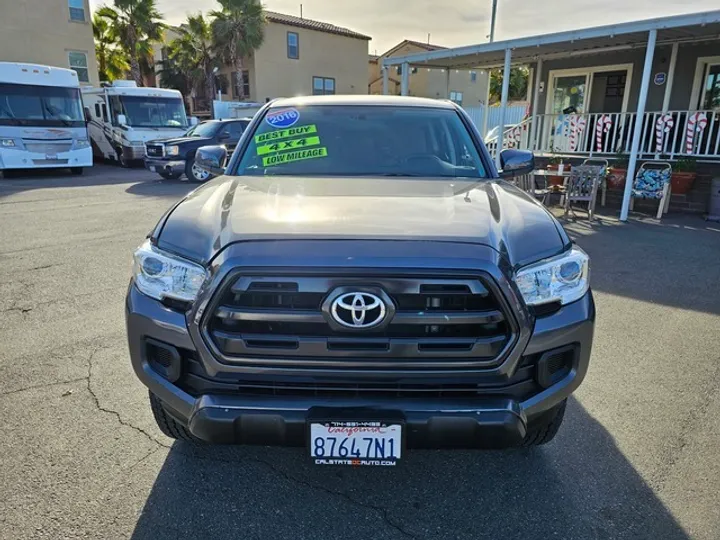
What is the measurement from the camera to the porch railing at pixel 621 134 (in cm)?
1032

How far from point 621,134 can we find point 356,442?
11674 mm

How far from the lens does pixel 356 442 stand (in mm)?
1910

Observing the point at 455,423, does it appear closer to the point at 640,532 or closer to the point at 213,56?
the point at 640,532

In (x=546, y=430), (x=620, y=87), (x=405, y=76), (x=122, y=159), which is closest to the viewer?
(x=546, y=430)

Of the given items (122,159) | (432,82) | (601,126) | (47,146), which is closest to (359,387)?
(601,126)

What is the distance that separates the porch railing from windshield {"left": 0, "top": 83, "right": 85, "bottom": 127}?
1228 cm

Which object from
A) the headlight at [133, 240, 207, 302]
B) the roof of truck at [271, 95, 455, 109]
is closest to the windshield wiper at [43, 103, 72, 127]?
the roof of truck at [271, 95, 455, 109]

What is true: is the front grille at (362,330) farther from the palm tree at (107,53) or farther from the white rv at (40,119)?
the palm tree at (107,53)

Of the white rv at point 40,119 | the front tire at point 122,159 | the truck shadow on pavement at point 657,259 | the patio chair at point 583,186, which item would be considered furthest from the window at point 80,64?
the truck shadow on pavement at point 657,259

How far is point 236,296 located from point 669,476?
219 cm

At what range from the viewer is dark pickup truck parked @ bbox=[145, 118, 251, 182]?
13.5 meters

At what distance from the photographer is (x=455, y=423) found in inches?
73.4

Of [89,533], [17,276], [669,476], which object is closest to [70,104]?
[17,276]

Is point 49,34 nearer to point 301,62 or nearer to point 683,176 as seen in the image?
point 301,62
